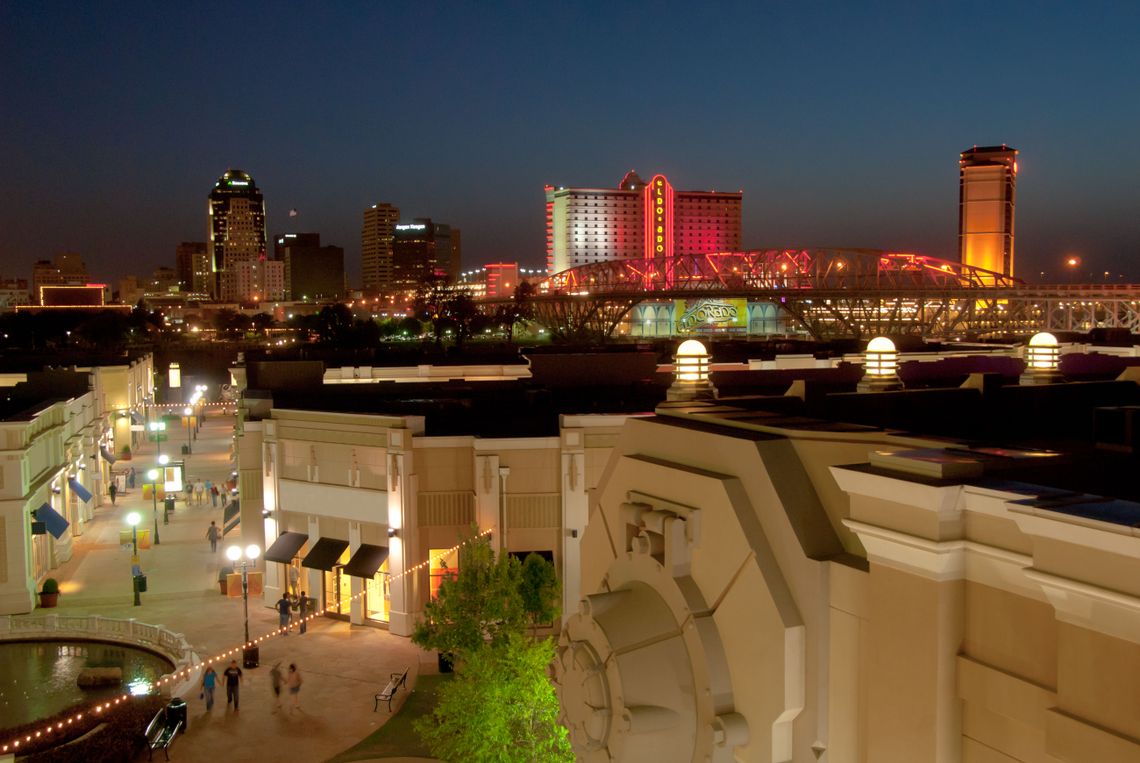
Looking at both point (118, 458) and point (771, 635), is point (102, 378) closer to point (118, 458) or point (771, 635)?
point (118, 458)

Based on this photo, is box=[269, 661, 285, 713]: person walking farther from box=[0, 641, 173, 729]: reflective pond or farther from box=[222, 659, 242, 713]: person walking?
box=[0, 641, 173, 729]: reflective pond

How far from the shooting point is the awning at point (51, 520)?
90.6ft

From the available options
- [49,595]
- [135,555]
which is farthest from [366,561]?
[135,555]

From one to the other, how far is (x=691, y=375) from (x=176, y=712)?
1348 cm

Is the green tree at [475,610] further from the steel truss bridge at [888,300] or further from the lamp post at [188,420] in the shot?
the steel truss bridge at [888,300]

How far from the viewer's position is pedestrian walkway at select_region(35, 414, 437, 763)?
59.7ft

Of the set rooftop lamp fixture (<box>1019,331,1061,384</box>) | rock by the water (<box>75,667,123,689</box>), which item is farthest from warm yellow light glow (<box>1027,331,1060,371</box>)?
rock by the water (<box>75,667,123,689</box>)

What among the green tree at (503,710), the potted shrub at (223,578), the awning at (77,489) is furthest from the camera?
the awning at (77,489)

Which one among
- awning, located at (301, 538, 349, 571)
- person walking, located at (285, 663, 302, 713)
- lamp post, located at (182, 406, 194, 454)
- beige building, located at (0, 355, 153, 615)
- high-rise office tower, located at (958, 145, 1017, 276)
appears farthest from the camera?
high-rise office tower, located at (958, 145, 1017, 276)

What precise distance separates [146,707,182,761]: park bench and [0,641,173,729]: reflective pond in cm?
234

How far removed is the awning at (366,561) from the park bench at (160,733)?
22.0 feet

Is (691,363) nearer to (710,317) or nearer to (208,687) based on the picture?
(208,687)

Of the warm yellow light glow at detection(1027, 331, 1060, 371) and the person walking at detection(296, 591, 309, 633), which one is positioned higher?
the warm yellow light glow at detection(1027, 331, 1060, 371)

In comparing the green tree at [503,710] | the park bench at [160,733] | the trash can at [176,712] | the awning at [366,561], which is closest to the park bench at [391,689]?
the trash can at [176,712]
